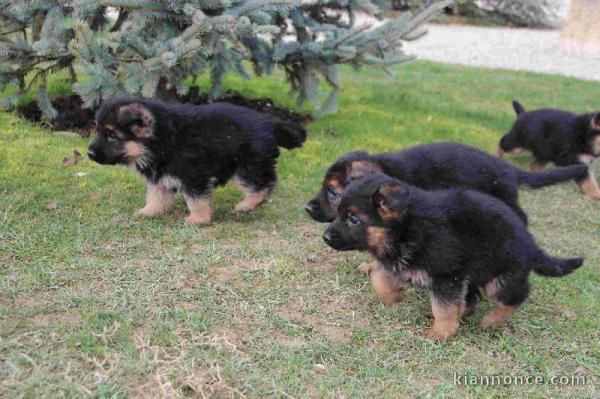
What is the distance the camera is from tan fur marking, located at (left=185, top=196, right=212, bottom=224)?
6.55m

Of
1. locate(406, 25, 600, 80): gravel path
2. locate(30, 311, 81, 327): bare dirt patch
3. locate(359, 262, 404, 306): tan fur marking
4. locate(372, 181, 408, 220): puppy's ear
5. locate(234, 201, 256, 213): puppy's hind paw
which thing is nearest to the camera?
locate(30, 311, 81, 327): bare dirt patch

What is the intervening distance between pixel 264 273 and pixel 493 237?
2.02 meters

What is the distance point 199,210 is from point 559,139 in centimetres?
574

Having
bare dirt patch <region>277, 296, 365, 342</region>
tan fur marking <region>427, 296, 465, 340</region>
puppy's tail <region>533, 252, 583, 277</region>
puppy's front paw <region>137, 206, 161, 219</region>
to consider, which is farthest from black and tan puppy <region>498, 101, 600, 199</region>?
puppy's front paw <region>137, 206, 161, 219</region>

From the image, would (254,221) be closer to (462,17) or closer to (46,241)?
(46,241)

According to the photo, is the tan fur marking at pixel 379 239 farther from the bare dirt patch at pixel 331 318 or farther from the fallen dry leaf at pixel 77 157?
the fallen dry leaf at pixel 77 157

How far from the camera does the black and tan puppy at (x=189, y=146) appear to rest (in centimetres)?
626

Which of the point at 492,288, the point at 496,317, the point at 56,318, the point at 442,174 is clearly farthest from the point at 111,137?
the point at 496,317

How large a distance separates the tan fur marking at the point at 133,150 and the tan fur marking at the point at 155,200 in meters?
0.40

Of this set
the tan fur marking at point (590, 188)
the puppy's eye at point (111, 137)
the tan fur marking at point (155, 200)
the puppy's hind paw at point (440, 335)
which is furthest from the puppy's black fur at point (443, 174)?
the tan fur marking at point (590, 188)

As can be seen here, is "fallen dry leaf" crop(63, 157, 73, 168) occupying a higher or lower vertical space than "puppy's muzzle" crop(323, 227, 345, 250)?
lower

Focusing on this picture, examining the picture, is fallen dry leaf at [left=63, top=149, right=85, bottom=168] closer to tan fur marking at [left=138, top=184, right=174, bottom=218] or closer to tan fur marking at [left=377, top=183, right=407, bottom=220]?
tan fur marking at [left=138, top=184, right=174, bottom=218]

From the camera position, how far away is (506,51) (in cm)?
2106

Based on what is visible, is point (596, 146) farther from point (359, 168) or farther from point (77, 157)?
point (77, 157)
